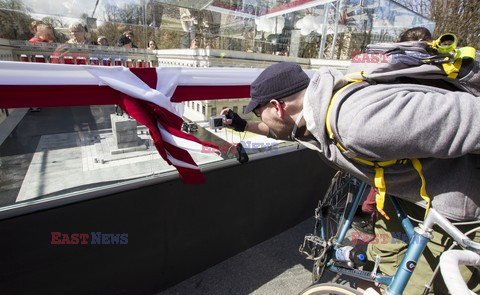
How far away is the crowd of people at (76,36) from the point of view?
1.61m

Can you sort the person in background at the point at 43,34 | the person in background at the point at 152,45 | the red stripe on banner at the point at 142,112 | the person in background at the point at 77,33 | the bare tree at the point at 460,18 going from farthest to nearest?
the bare tree at the point at 460,18, the person in background at the point at 152,45, the person in background at the point at 77,33, the person in background at the point at 43,34, the red stripe on banner at the point at 142,112

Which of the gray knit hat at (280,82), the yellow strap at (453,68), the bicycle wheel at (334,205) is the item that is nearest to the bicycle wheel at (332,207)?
the bicycle wheel at (334,205)

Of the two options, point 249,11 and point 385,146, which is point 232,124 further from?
point 249,11

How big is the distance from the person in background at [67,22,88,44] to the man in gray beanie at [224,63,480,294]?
1298 millimetres

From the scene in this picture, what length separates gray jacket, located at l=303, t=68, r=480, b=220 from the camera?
896 mm

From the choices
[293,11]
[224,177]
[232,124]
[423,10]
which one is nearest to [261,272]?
[224,177]

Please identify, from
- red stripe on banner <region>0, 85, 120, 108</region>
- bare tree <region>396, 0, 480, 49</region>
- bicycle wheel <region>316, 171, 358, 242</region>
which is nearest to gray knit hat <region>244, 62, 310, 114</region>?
red stripe on banner <region>0, 85, 120, 108</region>

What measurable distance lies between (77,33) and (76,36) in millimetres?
22

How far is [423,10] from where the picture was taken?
15211mm

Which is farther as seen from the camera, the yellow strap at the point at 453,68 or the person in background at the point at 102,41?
the person in background at the point at 102,41

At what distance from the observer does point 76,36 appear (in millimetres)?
1756

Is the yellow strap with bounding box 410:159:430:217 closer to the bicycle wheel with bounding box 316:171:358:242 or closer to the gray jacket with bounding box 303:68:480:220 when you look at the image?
the gray jacket with bounding box 303:68:480:220

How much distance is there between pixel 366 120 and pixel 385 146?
11 cm

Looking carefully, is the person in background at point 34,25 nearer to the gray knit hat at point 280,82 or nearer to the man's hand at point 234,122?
the man's hand at point 234,122
